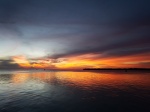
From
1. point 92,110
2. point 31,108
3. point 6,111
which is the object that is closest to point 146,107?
point 92,110

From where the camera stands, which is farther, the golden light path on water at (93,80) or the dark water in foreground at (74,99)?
the golden light path on water at (93,80)

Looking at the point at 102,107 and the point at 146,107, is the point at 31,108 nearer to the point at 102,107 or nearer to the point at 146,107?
the point at 102,107

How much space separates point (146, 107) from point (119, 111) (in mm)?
5829

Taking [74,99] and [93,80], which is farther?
[93,80]

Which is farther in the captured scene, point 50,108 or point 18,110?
point 50,108

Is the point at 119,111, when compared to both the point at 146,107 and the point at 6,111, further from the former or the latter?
the point at 6,111

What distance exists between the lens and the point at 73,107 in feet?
73.2

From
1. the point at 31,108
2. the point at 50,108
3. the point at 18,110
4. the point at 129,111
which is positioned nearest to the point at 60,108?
the point at 50,108

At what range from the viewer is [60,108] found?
21.6 meters

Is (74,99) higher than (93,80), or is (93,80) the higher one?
(93,80)

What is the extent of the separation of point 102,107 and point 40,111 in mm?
10341

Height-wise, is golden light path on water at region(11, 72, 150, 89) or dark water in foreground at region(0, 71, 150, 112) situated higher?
golden light path on water at region(11, 72, 150, 89)

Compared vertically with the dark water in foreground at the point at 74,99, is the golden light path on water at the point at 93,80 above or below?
above

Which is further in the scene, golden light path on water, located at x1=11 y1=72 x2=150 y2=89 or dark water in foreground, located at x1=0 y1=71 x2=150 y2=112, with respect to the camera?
golden light path on water, located at x1=11 y1=72 x2=150 y2=89
